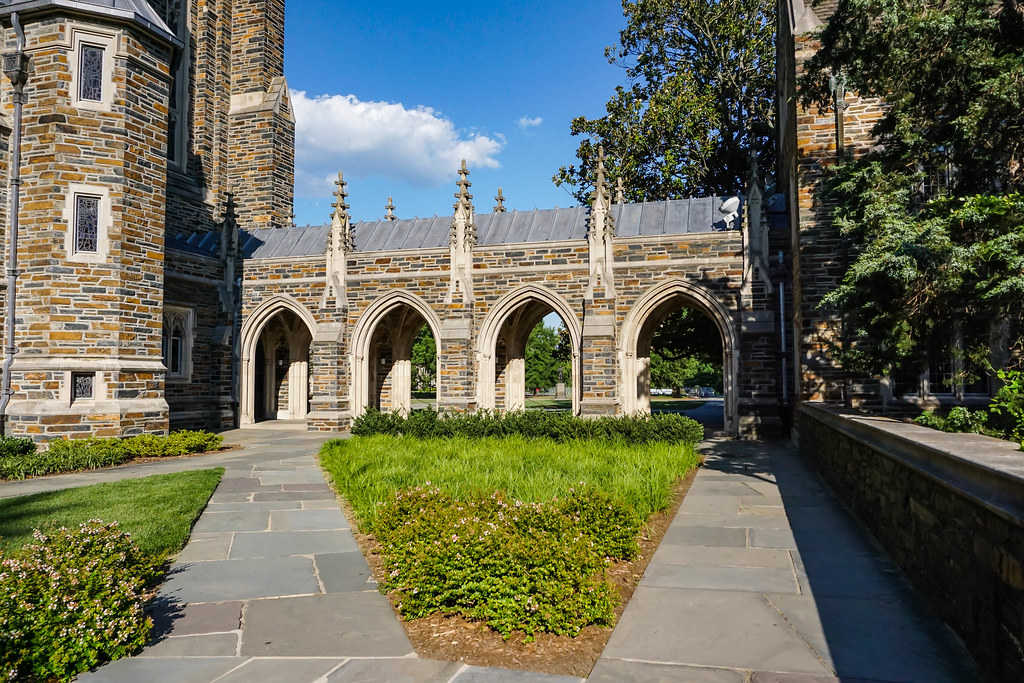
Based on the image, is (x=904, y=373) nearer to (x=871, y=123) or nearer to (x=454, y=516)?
(x=871, y=123)

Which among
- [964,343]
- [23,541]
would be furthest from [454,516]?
[964,343]

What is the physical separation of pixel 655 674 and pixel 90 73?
48.7 ft

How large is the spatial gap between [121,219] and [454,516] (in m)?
11.4

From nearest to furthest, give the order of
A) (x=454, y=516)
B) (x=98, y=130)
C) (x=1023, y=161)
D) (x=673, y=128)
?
(x=454, y=516)
(x=1023, y=161)
(x=98, y=130)
(x=673, y=128)

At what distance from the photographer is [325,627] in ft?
13.6

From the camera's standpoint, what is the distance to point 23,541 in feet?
18.7

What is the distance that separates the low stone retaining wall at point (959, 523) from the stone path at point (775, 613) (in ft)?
0.56

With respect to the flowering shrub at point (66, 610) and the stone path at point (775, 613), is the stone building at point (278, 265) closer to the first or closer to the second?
the stone path at point (775, 613)

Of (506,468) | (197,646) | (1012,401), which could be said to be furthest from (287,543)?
(1012,401)

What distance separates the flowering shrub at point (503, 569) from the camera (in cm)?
405

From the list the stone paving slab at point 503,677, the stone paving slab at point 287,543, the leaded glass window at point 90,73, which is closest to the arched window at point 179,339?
the leaded glass window at point 90,73

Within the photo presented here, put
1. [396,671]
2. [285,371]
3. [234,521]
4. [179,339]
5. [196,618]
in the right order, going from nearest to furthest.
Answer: [396,671] → [196,618] → [234,521] → [179,339] → [285,371]

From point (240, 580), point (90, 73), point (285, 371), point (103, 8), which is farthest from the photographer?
point (285, 371)

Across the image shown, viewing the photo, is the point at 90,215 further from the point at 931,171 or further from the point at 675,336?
the point at 675,336
